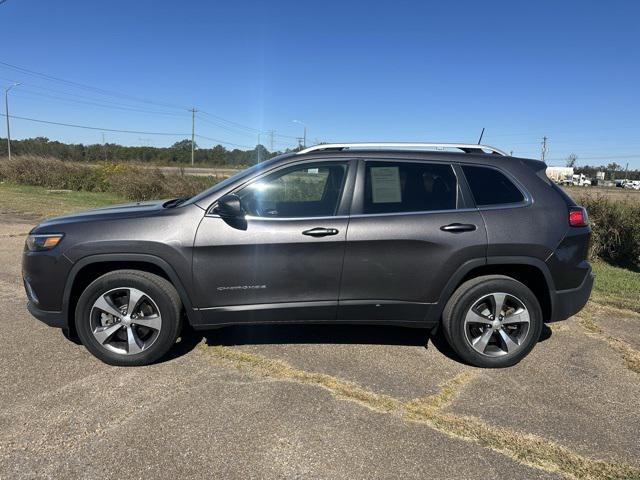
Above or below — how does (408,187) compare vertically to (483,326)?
above

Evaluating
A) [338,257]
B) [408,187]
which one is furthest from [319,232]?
[408,187]

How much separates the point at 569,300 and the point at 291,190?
8.48 ft

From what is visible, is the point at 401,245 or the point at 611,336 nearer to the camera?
the point at 401,245

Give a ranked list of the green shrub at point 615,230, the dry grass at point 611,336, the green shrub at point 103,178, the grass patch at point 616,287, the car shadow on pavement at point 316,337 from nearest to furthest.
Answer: the dry grass at point 611,336
the car shadow on pavement at point 316,337
the grass patch at point 616,287
the green shrub at point 615,230
the green shrub at point 103,178

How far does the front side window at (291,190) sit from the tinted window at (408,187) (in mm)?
276

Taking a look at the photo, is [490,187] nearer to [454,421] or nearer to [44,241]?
[454,421]

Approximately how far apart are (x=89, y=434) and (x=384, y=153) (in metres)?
2.99

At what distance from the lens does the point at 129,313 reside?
3779mm

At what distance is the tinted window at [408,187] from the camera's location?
391cm

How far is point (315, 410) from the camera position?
128 inches

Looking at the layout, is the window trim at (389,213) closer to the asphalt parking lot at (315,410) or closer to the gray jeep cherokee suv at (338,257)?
the gray jeep cherokee suv at (338,257)

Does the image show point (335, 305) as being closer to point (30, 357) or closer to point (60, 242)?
point (60, 242)

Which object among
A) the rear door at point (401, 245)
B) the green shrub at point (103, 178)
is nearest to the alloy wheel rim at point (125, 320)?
the rear door at point (401, 245)

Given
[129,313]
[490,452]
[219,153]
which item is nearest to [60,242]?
[129,313]
